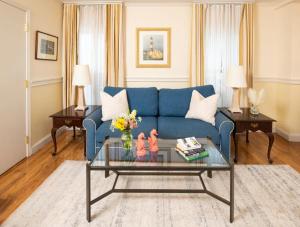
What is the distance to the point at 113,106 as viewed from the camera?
4.38m

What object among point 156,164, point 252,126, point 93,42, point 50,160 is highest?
point 93,42

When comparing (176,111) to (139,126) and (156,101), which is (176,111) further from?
(139,126)

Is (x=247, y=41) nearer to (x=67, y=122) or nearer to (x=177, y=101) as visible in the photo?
(x=177, y=101)

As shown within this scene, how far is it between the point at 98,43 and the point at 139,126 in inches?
93.6

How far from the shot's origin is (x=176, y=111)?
15.3 feet

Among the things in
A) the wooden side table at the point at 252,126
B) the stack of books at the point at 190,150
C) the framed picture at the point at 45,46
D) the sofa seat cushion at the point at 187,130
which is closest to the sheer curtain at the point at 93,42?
the framed picture at the point at 45,46

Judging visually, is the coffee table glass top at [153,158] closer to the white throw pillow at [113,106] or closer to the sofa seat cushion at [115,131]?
the sofa seat cushion at [115,131]

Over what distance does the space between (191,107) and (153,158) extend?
6.07 ft

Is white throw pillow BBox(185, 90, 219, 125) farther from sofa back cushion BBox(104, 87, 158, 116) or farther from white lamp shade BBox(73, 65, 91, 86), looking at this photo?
white lamp shade BBox(73, 65, 91, 86)

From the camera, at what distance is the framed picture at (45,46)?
4.55m

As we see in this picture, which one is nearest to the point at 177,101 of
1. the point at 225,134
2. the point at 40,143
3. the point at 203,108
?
the point at 203,108

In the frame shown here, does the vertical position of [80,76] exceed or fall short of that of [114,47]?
it falls short

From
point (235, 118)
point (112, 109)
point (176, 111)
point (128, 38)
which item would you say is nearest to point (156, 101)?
point (176, 111)

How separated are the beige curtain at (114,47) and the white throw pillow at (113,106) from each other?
49.3 inches
